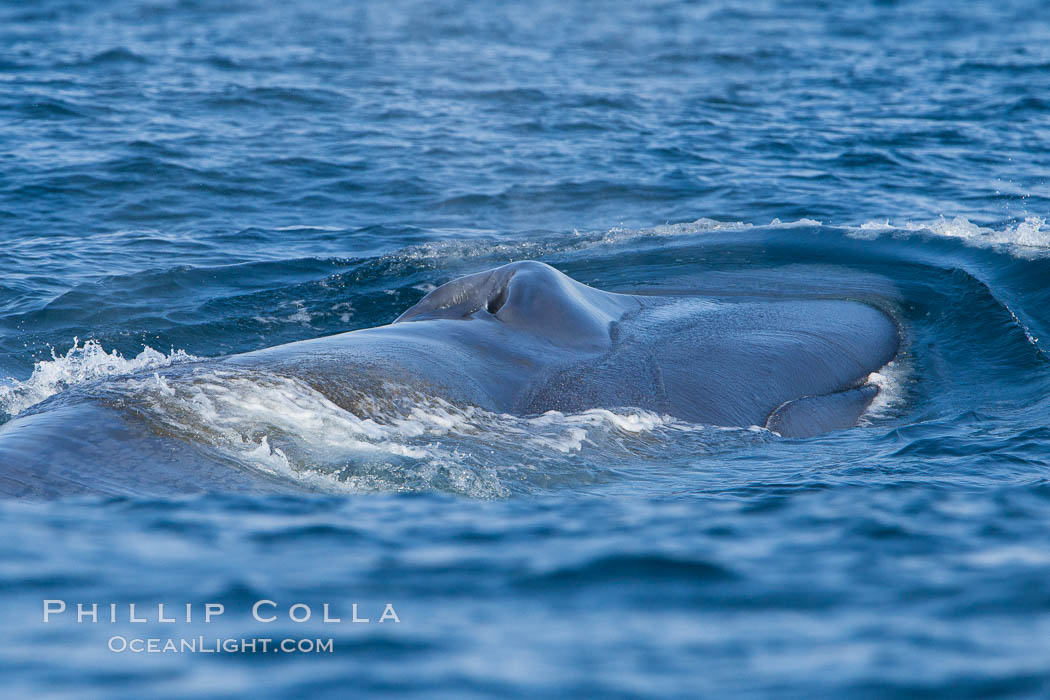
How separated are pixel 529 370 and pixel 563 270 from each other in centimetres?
584

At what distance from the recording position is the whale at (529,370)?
7.67m

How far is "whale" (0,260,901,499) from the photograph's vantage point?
7.67 m

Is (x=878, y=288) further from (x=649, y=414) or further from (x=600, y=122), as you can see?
(x=600, y=122)

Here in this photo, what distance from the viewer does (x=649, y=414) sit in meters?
9.97

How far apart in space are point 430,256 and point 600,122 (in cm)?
1043

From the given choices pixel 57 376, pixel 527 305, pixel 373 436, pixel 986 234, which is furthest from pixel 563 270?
pixel 373 436

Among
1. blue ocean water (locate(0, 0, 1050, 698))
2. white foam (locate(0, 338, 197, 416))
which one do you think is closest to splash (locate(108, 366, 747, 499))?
blue ocean water (locate(0, 0, 1050, 698))

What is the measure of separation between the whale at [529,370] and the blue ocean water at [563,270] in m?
0.32

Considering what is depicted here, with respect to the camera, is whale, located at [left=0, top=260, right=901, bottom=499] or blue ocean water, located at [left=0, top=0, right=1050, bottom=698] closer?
blue ocean water, located at [left=0, top=0, right=1050, bottom=698]

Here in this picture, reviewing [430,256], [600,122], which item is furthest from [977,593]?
[600,122]

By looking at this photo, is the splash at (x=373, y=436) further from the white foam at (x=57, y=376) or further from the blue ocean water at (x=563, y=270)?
the white foam at (x=57, y=376)

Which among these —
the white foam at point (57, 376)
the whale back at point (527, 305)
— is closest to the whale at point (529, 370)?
the whale back at point (527, 305)

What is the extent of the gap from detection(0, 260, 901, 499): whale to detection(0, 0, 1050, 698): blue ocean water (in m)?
0.32

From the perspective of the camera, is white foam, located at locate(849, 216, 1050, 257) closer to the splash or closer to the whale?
the whale
